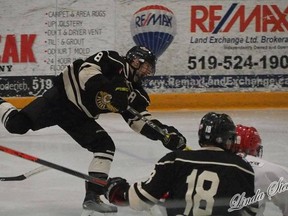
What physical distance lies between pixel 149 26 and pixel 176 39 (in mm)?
260

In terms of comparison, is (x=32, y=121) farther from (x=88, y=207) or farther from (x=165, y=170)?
(x=165, y=170)

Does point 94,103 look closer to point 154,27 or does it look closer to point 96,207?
point 96,207

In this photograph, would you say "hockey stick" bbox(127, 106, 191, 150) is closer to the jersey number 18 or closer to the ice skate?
the ice skate

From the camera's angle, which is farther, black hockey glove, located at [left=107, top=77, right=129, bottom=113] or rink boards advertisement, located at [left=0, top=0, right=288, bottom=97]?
rink boards advertisement, located at [left=0, top=0, right=288, bottom=97]

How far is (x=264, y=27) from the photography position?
6863mm

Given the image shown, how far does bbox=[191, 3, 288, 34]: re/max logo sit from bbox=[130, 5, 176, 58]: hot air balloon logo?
0.90 feet

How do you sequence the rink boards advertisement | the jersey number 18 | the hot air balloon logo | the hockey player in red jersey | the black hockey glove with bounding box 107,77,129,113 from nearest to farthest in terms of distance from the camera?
the jersey number 18 < the hockey player in red jersey < the black hockey glove with bounding box 107,77,129,113 < the rink boards advertisement < the hot air balloon logo

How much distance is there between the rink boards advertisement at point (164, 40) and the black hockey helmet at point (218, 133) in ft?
13.9

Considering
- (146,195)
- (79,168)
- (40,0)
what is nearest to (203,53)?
(40,0)

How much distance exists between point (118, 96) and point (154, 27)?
326 cm

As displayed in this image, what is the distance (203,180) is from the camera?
2375mm

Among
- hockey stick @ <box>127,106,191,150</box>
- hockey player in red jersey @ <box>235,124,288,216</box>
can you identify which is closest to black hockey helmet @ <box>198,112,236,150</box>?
hockey player in red jersey @ <box>235,124,288,216</box>

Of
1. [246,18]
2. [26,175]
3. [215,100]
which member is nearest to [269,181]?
[26,175]

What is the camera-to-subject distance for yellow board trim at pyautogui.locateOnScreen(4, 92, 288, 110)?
21.8 ft
